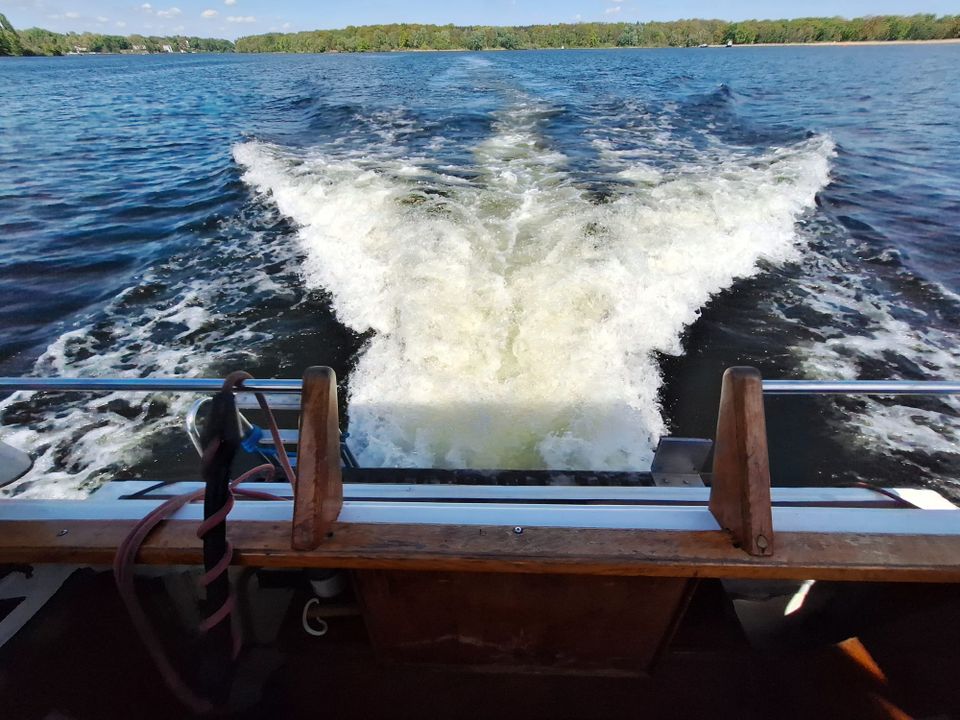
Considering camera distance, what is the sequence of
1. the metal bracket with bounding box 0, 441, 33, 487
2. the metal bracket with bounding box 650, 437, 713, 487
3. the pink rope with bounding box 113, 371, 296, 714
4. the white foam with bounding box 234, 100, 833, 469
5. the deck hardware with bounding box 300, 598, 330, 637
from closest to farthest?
the pink rope with bounding box 113, 371, 296, 714 → the metal bracket with bounding box 0, 441, 33, 487 → the deck hardware with bounding box 300, 598, 330, 637 → the metal bracket with bounding box 650, 437, 713, 487 → the white foam with bounding box 234, 100, 833, 469

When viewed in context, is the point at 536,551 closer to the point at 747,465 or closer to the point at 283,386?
the point at 747,465

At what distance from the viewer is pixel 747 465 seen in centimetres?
112

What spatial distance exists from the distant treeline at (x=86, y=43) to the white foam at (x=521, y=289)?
8701 cm

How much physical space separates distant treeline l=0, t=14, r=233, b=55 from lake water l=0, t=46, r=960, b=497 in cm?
8313

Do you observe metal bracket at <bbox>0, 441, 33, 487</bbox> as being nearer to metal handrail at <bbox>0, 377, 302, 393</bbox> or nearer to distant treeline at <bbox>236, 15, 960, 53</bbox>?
metal handrail at <bbox>0, 377, 302, 393</bbox>

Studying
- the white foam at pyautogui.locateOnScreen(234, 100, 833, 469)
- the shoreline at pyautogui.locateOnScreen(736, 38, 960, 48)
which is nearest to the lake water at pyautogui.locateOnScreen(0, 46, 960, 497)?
the white foam at pyautogui.locateOnScreen(234, 100, 833, 469)

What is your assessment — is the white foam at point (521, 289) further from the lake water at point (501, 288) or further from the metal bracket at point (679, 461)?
the metal bracket at point (679, 461)

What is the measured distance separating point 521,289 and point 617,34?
295ft

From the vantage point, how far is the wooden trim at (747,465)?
1.11 meters

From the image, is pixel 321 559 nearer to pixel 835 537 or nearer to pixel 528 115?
pixel 835 537

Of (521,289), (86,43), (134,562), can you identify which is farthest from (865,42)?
(86,43)

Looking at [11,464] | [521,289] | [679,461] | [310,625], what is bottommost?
[521,289]

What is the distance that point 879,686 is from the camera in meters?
1.53

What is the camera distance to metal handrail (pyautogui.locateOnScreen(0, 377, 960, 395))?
131 cm
